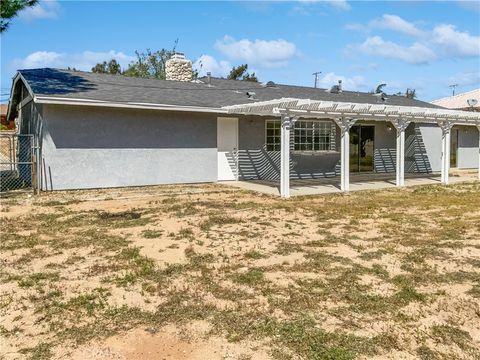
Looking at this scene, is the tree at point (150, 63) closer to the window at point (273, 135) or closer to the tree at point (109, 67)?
the tree at point (109, 67)

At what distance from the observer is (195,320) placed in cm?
360

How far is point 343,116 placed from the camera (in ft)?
38.8

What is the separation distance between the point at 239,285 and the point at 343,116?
846 centimetres

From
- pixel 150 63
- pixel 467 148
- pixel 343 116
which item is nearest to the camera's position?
pixel 343 116

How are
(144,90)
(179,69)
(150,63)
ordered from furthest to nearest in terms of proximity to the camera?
(150,63) < (179,69) < (144,90)

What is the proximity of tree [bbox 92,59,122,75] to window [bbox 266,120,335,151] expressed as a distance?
29922 mm

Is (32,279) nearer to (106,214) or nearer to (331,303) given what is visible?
(331,303)

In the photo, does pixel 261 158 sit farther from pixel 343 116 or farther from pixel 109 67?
pixel 109 67

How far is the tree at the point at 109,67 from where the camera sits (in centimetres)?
4075

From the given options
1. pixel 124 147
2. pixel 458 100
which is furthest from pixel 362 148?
pixel 458 100

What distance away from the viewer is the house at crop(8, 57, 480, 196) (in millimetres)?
11469

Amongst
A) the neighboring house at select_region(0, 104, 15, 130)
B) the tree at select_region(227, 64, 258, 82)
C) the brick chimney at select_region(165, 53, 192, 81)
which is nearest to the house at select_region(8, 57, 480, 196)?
the brick chimney at select_region(165, 53, 192, 81)

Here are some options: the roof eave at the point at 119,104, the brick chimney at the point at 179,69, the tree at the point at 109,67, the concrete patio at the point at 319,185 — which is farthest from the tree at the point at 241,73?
the roof eave at the point at 119,104

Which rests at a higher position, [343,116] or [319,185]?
[343,116]
